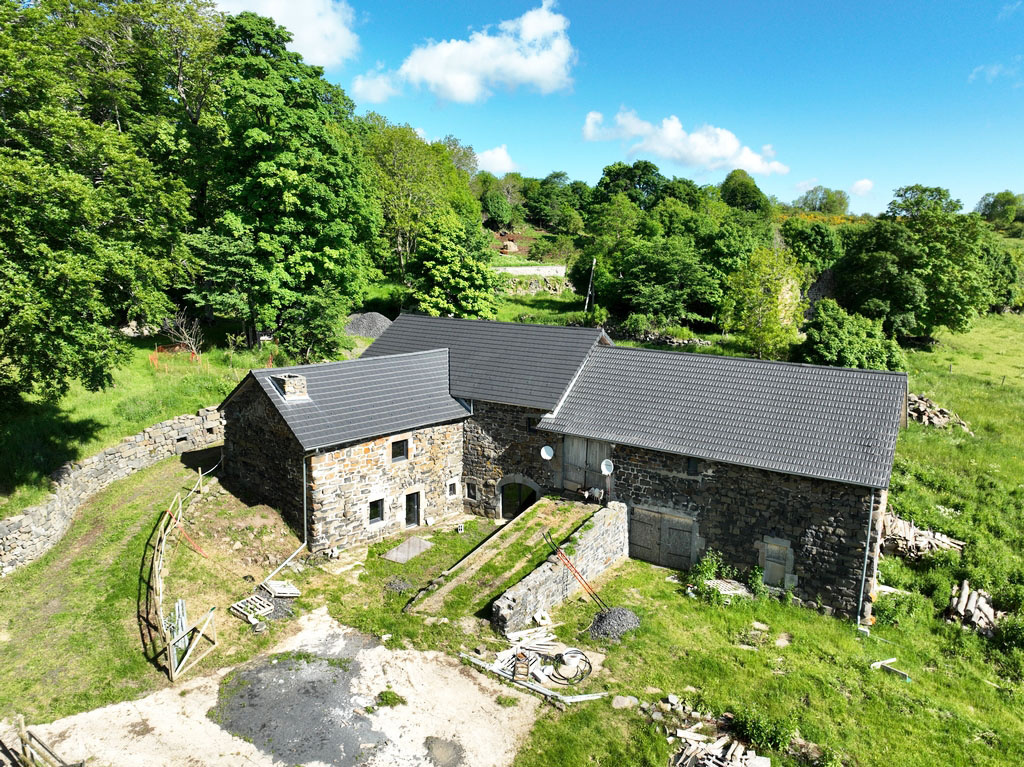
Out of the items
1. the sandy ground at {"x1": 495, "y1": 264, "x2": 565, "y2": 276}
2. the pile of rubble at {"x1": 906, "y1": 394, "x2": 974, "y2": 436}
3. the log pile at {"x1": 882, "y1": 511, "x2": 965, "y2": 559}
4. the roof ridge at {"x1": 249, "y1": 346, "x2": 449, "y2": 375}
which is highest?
the sandy ground at {"x1": 495, "y1": 264, "x2": 565, "y2": 276}

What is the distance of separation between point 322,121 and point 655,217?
40498 mm

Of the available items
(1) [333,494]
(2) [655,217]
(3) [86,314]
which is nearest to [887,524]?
(1) [333,494]

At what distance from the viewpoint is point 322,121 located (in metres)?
31.3

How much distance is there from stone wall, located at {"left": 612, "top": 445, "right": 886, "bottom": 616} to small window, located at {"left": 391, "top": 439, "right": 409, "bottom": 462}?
25.0 ft

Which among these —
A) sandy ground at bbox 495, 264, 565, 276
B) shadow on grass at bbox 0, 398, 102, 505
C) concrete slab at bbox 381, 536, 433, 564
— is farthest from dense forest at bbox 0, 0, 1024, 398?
concrete slab at bbox 381, 536, 433, 564

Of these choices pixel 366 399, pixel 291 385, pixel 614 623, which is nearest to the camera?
pixel 614 623

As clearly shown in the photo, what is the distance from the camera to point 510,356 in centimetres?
2341

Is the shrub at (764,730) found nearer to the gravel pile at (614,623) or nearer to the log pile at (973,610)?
the gravel pile at (614,623)

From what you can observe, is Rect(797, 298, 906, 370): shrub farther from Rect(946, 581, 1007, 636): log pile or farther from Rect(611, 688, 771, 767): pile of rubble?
Rect(611, 688, 771, 767): pile of rubble

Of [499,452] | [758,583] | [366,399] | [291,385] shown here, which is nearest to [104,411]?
[291,385]

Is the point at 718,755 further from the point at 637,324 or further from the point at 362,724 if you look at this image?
the point at 637,324

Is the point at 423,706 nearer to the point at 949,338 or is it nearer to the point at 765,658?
the point at 765,658

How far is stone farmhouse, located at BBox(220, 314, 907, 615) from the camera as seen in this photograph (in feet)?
53.6

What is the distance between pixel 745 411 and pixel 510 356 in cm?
922
